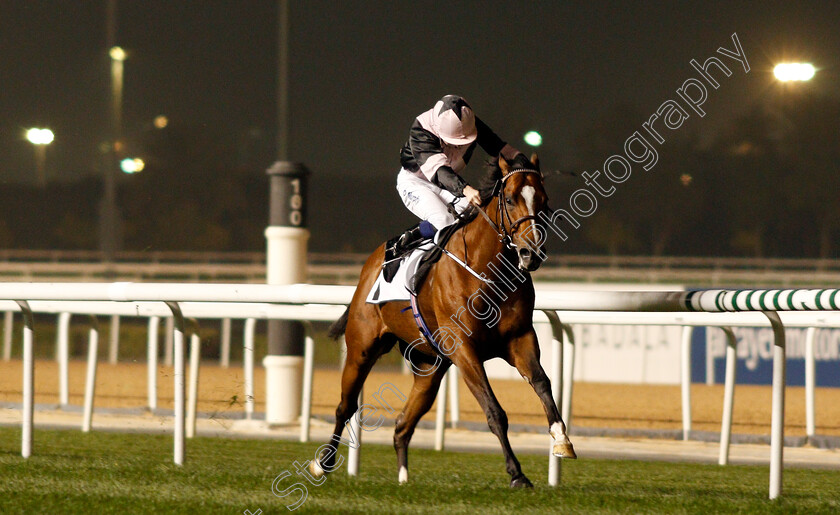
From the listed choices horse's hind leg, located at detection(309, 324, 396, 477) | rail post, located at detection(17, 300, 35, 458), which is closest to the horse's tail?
horse's hind leg, located at detection(309, 324, 396, 477)

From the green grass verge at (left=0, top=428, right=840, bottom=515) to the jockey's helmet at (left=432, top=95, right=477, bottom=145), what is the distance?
4.83 feet

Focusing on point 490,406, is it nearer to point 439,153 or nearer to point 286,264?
point 439,153

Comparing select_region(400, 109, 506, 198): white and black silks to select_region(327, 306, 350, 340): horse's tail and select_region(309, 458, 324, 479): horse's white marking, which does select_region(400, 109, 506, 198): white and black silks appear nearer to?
select_region(327, 306, 350, 340): horse's tail

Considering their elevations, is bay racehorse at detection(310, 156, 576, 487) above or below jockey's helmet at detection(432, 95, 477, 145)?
below

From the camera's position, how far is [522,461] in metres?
6.33

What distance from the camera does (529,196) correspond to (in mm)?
4273

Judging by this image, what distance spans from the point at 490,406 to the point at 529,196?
812 mm

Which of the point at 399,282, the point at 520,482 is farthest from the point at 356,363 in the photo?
the point at 520,482

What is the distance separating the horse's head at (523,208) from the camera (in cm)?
417

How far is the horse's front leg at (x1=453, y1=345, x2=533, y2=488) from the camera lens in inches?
172

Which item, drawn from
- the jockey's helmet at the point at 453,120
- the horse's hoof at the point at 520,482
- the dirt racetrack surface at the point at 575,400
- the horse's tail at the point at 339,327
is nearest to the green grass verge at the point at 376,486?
the horse's hoof at the point at 520,482

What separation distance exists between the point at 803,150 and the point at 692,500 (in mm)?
39035

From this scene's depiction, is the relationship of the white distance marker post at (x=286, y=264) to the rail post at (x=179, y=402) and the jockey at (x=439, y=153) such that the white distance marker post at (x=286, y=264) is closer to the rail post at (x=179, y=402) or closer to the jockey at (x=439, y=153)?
the rail post at (x=179, y=402)

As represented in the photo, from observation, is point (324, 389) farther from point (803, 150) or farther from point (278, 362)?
point (803, 150)
